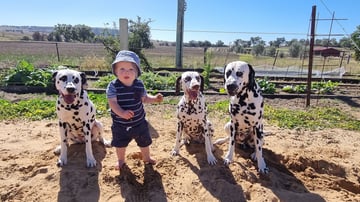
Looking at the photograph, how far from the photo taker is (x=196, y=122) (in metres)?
4.71

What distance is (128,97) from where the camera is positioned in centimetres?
411

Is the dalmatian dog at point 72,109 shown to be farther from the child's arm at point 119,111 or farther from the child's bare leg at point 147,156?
the child's bare leg at point 147,156

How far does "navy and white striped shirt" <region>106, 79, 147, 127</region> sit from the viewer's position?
160 inches

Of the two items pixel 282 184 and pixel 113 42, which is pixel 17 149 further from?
pixel 113 42

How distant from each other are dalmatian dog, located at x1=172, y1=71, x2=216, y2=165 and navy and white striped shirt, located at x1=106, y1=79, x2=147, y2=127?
2.24 feet

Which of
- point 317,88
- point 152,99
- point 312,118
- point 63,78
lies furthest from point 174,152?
point 317,88

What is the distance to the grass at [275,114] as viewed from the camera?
23.1 feet

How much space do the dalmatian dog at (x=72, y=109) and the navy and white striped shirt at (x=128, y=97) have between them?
480 mm

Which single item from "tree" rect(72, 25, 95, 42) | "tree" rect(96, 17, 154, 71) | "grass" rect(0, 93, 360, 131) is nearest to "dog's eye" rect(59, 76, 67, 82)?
"grass" rect(0, 93, 360, 131)

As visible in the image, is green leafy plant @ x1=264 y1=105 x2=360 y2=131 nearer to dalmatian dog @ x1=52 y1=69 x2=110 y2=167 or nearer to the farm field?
the farm field

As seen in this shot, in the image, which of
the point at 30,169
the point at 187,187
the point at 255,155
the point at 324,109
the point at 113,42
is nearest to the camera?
the point at 187,187

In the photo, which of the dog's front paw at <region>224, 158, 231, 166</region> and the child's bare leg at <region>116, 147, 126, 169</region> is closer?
the child's bare leg at <region>116, 147, 126, 169</region>

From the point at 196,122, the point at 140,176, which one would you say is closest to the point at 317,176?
the point at 196,122

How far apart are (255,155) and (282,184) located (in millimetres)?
702
